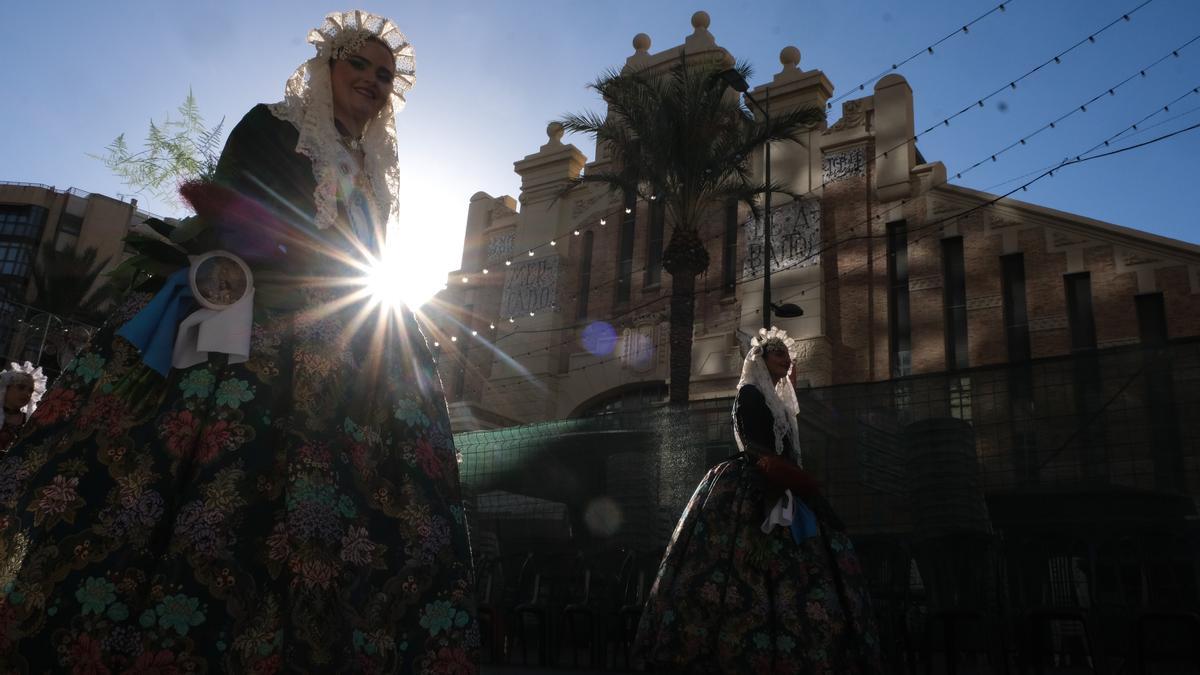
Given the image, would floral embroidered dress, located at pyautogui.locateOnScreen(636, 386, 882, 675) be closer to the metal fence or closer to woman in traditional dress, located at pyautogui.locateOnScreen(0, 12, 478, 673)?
the metal fence

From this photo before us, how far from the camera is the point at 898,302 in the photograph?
64.6 ft

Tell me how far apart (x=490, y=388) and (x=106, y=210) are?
2702 cm

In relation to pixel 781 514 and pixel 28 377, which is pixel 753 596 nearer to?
pixel 781 514

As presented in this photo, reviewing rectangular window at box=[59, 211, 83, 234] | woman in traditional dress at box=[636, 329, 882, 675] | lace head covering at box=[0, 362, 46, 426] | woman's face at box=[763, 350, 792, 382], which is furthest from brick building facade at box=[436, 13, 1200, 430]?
rectangular window at box=[59, 211, 83, 234]

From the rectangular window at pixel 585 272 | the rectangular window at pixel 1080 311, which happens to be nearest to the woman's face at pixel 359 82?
the rectangular window at pixel 1080 311

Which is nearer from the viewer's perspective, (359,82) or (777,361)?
(359,82)

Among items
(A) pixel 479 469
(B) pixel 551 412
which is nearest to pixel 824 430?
(A) pixel 479 469

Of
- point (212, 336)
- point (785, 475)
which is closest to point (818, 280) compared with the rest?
point (785, 475)

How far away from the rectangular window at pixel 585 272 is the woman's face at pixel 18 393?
18906 millimetres

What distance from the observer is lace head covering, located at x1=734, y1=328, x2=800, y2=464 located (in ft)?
19.2

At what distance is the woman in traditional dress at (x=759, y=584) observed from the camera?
16.5ft

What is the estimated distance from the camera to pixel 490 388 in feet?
81.8

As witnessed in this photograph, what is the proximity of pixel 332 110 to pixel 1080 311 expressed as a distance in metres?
17.2

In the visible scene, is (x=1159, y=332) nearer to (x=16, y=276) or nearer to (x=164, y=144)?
(x=164, y=144)
